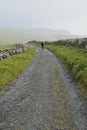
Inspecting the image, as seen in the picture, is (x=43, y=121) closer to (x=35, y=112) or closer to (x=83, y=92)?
(x=35, y=112)

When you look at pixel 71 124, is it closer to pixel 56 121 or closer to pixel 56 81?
pixel 56 121

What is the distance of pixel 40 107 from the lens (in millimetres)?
21062

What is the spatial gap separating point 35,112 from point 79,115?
121 inches

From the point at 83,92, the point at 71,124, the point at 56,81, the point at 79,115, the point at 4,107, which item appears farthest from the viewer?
the point at 56,81

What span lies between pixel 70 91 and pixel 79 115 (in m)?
7.76

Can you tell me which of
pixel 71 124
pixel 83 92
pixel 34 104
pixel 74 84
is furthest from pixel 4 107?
pixel 74 84

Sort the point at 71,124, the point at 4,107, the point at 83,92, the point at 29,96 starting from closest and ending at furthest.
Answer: the point at 71,124, the point at 4,107, the point at 29,96, the point at 83,92

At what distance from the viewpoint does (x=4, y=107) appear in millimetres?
21500

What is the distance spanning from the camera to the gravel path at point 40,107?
1734 cm

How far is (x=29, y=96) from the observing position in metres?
24.7

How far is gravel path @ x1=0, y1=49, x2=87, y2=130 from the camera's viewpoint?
17344 millimetres

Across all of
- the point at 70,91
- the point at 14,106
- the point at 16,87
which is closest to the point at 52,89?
the point at 70,91

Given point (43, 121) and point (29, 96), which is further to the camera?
point (29, 96)

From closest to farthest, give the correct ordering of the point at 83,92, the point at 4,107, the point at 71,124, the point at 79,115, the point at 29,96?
the point at 71,124, the point at 79,115, the point at 4,107, the point at 29,96, the point at 83,92
